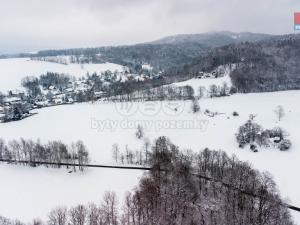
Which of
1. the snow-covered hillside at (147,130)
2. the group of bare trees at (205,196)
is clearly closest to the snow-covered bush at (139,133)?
the snow-covered hillside at (147,130)

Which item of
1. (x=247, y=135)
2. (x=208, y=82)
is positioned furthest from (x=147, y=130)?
(x=208, y=82)

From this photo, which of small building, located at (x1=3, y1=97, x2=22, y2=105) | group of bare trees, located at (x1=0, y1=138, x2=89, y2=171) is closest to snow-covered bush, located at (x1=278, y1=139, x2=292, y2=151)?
group of bare trees, located at (x1=0, y1=138, x2=89, y2=171)

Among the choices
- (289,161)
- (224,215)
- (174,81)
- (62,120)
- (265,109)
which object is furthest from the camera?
(174,81)

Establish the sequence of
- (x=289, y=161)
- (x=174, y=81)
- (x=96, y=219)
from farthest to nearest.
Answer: (x=174, y=81) → (x=289, y=161) → (x=96, y=219)

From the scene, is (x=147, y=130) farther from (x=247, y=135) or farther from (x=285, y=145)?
(x=285, y=145)

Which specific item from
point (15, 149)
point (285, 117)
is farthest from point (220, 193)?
point (15, 149)

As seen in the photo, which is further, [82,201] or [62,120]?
[62,120]

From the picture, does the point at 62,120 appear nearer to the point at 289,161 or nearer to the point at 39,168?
the point at 39,168
